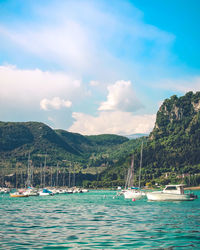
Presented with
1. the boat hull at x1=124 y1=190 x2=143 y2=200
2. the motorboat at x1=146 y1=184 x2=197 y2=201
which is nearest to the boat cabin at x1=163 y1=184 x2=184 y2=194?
the motorboat at x1=146 y1=184 x2=197 y2=201

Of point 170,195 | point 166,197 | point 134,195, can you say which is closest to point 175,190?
point 170,195

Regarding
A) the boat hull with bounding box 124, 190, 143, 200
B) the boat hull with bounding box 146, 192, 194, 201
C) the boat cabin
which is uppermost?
the boat cabin

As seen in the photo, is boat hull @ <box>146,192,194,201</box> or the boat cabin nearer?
boat hull @ <box>146,192,194,201</box>

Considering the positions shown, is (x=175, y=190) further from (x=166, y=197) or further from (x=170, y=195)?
(x=166, y=197)

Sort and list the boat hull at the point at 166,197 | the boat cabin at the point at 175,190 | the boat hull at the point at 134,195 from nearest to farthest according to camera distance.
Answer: the boat hull at the point at 166,197 < the boat cabin at the point at 175,190 < the boat hull at the point at 134,195

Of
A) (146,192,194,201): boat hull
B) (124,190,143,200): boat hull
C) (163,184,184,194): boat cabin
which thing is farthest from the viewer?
(124,190,143,200): boat hull

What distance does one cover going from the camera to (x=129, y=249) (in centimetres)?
2741

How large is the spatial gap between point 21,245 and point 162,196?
7466 centimetres

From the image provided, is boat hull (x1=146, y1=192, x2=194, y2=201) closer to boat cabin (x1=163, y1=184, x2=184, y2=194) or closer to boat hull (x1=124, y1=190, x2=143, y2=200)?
boat cabin (x1=163, y1=184, x2=184, y2=194)

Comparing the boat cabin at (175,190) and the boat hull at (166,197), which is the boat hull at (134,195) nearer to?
the boat hull at (166,197)

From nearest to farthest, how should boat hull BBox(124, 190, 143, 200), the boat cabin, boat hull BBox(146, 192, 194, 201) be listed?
boat hull BBox(146, 192, 194, 201)
the boat cabin
boat hull BBox(124, 190, 143, 200)

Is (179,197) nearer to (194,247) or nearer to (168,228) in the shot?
(168,228)

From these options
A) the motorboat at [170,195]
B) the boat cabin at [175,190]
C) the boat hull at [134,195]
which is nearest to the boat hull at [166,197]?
the motorboat at [170,195]

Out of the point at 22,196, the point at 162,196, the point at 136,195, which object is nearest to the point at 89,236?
the point at 162,196
